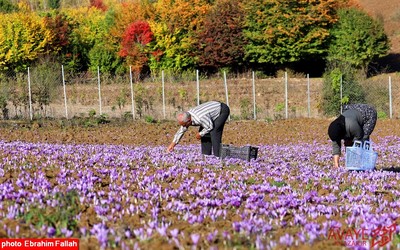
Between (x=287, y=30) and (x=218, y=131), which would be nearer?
(x=218, y=131)

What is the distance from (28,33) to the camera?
1975 inches

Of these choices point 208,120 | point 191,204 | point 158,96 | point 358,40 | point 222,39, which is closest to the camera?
point 191,204

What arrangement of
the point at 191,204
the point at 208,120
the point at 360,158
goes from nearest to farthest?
the point at 191,204
the point at 360,158
the point at 208,120

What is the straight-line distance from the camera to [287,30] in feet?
153

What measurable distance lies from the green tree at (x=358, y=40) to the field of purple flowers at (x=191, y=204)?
125 ft

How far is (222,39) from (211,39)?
0.92 metres

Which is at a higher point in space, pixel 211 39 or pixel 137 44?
pixel 211 39

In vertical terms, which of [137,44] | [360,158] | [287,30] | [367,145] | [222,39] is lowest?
[360,158]

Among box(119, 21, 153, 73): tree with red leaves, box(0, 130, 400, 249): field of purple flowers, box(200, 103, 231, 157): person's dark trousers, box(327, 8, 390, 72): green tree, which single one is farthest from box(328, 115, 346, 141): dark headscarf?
box(119, 21, 153, 73): tree with red leaves

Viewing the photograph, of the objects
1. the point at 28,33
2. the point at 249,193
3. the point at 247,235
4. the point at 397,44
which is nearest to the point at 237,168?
the point at 249,193

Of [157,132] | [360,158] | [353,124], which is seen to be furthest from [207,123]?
[157,132]

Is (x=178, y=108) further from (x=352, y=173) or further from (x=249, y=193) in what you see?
(x=249, y=193)

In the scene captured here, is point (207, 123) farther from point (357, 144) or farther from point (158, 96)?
point (158, 96)

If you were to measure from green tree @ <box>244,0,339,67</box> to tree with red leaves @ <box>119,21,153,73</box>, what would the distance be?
26.6 feet
